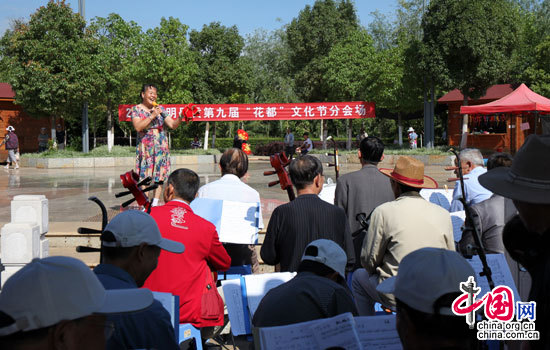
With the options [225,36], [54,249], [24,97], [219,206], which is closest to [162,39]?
[225,36]

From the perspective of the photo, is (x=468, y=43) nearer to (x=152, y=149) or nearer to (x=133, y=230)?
(x=152, y=149)

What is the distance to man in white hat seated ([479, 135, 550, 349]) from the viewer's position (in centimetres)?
217

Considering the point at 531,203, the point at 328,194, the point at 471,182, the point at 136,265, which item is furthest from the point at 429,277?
the point at 328,194

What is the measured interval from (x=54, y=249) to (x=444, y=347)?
6.47 meters

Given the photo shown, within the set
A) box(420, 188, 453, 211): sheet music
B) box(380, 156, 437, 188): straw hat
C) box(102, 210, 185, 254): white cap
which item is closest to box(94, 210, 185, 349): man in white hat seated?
box(102, 210, 185, 254): white cap

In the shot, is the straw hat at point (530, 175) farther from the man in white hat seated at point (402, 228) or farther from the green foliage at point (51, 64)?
the green foliage at point (51, 64)

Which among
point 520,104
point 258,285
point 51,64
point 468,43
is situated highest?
point 468,43

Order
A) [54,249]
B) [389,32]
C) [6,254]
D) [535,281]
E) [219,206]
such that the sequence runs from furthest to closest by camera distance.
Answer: [389,32], [54,249], [6,254], [219,206], [535,281]

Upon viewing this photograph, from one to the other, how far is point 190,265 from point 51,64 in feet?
78.0

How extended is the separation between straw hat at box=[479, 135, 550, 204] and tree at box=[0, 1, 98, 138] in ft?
80.5

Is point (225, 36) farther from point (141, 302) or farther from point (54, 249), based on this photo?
point (141, 302)

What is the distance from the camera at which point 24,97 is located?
82.4 feet

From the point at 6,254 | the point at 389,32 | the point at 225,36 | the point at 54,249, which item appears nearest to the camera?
the point at 6,254

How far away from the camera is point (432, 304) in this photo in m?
1.76
